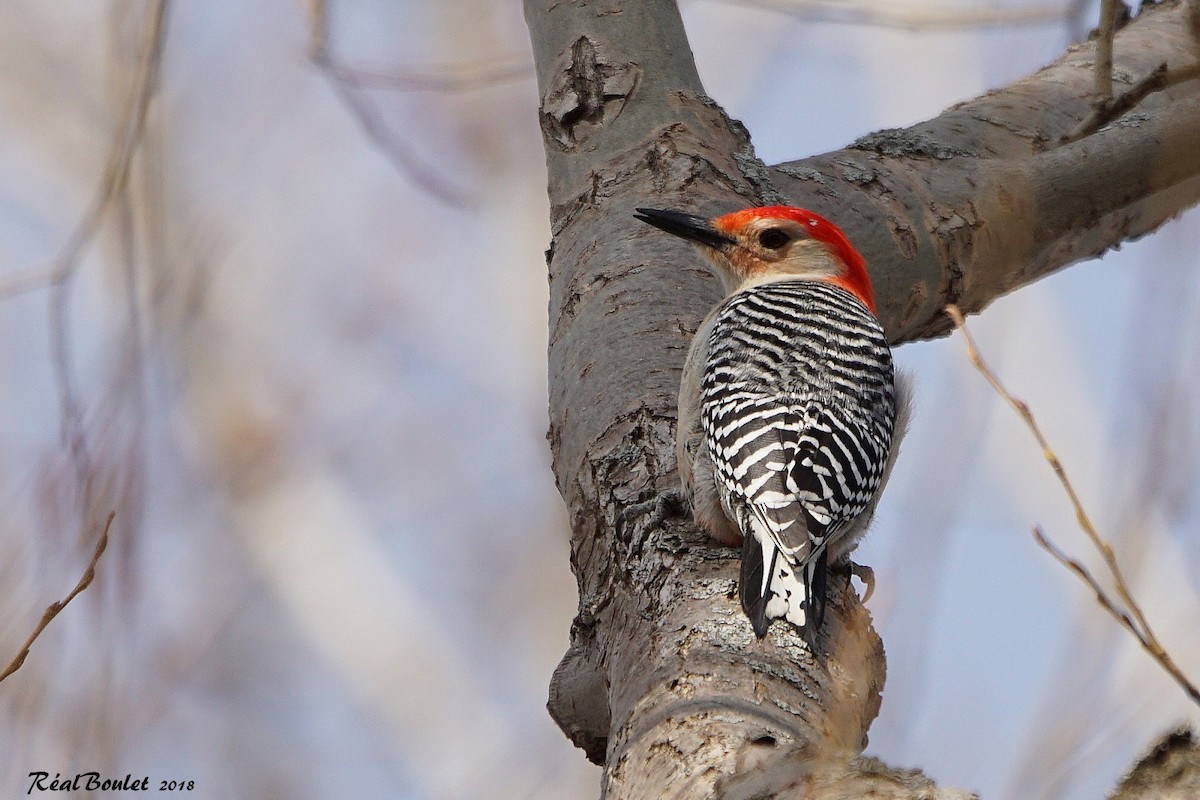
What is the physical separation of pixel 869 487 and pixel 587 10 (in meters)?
2.29

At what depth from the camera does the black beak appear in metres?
4.39

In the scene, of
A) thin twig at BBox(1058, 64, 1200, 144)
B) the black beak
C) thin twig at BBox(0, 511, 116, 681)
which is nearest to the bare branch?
thin twig at BBox(1058, 64, 1200, 144)

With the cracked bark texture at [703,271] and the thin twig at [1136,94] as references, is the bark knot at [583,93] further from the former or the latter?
the thin twig at [1136,94]

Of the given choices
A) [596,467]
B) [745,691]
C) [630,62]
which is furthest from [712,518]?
[630,62]

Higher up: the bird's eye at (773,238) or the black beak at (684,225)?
the bird's eye at (773,238)

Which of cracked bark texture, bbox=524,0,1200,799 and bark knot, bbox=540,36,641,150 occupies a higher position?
bark knot, bbox=540,36,641,150

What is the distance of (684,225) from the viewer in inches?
175

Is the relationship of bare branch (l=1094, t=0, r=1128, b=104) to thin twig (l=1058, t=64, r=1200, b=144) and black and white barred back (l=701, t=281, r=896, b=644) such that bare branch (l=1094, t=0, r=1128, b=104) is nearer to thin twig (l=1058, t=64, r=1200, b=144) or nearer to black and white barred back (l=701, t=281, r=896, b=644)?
thin twig (l=1058, t=64, r=1200, b=144)

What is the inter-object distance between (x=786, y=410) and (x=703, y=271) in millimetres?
904

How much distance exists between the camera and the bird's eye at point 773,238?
4859 millimetres

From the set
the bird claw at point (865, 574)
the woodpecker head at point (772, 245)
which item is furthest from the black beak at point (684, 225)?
the bird claw at point (865, 574)

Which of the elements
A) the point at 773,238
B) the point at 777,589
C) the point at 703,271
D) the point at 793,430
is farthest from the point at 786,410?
the point at 773,238

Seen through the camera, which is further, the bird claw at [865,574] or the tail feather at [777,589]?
the bird claw at [865,574]

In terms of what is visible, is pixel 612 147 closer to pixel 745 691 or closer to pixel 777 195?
pixel 777 195
